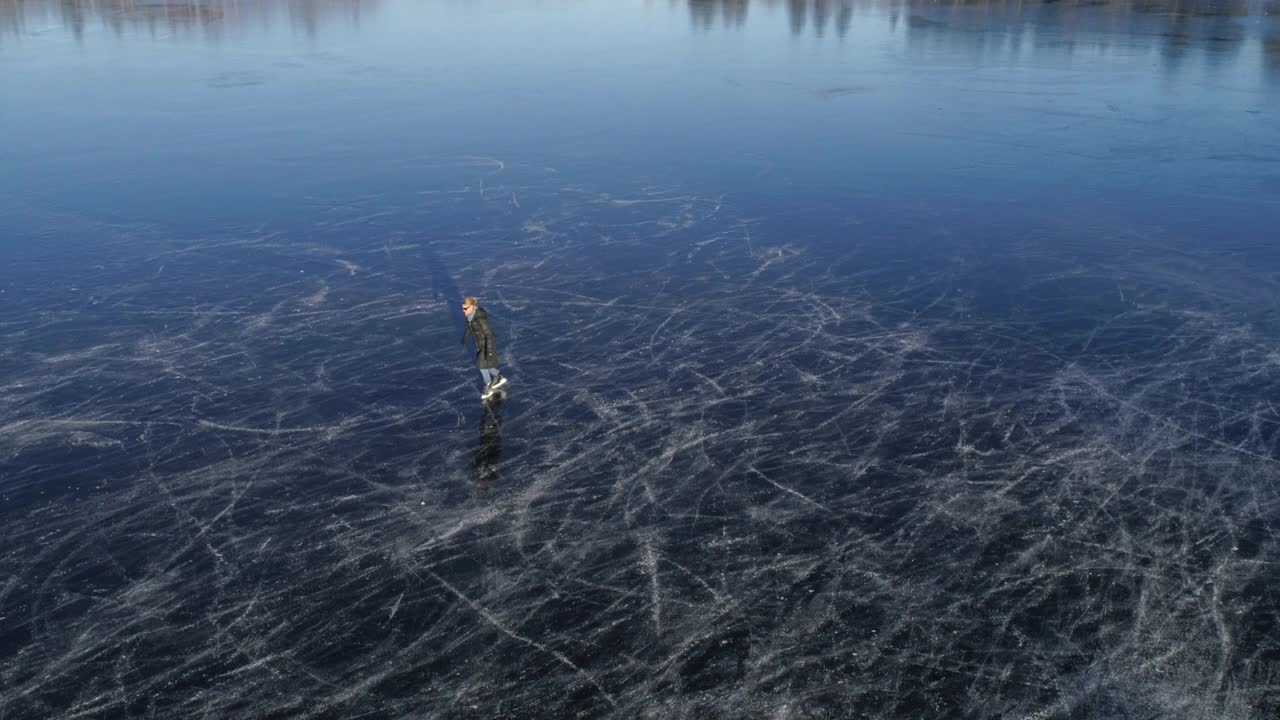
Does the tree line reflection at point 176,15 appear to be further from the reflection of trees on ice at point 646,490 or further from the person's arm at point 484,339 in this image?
the person's arm at point 484,339

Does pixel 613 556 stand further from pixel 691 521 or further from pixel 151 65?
pixel 151 65

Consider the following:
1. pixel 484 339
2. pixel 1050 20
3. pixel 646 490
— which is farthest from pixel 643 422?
pixel 1050 20

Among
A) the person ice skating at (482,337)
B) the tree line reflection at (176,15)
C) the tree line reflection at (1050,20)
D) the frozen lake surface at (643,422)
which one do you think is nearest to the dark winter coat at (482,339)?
the person ice skating at (482,337)

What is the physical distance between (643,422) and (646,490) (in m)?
1.34

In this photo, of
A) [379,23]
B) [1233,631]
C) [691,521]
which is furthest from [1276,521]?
[379,23]

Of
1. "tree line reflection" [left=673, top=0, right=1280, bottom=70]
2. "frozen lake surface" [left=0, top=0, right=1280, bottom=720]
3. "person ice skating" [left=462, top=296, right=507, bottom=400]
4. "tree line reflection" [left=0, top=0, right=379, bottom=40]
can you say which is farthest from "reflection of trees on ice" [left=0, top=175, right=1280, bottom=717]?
"tree line reflection" [left=0, top=0, right=379, bottom=40]

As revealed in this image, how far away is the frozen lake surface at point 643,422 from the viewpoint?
7656 millimetres

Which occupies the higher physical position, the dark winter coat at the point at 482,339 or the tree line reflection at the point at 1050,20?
the tree line reflection at the point at 1050,20

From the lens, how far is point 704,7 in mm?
52969

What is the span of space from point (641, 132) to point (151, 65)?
18.9 m

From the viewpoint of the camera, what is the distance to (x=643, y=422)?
10945 mm

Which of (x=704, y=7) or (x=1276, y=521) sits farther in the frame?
(x=704, y=7)

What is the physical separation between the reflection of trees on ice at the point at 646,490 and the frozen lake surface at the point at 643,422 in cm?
4

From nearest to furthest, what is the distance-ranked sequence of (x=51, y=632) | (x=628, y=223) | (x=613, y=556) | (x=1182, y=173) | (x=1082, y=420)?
(x=51, y=632), (x=613, y=556), (x=1082, y=420), (x=628, y=223), (x=1182, y=173)
